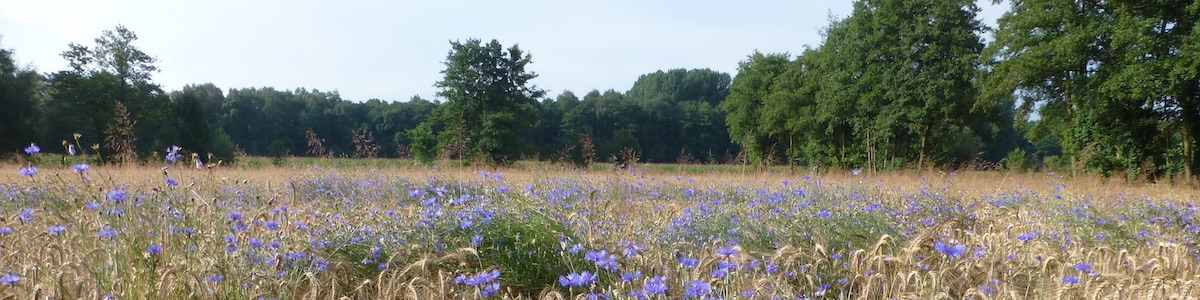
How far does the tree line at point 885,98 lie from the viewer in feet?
46.4

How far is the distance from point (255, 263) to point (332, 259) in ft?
1.42

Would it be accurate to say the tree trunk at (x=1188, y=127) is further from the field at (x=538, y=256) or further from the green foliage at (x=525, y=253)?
the green foliage at (x=525, y=253)

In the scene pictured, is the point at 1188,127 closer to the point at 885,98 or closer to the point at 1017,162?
the point at 1017,162

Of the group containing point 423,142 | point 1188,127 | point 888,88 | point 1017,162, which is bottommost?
point 1017,162

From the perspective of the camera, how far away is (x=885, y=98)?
22.2 meters

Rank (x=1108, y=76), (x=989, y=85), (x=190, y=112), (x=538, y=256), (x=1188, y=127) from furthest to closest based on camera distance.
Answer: (x=190, y=112) < (x=989, y=85) < (x=1108, y=76) < (x=1188, y=127) < (x=538, y=256)

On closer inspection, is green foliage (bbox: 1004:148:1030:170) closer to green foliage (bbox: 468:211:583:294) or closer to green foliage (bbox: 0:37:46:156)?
green foliage (bbox: 468:211:583:294)

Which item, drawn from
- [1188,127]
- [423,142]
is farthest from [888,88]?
[423,142]

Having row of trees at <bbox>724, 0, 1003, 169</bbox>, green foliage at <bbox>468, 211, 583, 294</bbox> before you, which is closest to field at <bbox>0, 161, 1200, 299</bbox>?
green foliage at <bbox>468, 211, 583, 294</bbox>

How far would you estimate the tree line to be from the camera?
14.1 m

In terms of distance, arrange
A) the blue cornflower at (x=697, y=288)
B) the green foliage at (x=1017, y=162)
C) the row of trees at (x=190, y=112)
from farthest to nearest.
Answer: the row of trees at (x=190, y=112), the green foliage at (x=1017, y=162), the blue cornflower at (x=697, y=288)

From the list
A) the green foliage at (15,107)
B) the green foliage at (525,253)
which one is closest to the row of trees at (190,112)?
the green foliage at (15,107)

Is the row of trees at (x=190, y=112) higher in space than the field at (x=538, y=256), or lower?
higher

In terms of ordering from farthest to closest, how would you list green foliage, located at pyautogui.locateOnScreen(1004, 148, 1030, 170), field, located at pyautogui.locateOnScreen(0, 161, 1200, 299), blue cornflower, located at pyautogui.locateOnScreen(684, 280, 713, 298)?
1. green foliage, located at pyautogui.locateOnScreen(1004, 148, 1030, 170)
2. field, located at pyautogui.locateOnScreen(0, 161, 1200, 299)
3. blue cornflower, located at pyautogui.locateOnScreen(684, 280, 713, 298)
